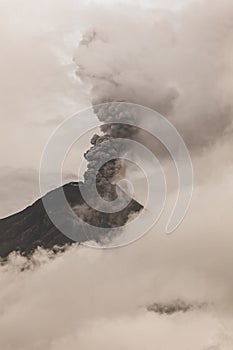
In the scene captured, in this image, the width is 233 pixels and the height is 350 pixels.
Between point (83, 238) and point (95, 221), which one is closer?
point (95, 221)

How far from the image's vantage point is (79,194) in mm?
135125

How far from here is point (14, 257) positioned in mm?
153250

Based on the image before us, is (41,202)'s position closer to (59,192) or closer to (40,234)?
(59,192)

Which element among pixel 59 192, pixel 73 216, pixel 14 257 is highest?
pixel 59 192

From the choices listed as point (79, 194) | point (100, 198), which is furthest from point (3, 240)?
point (100, 198)

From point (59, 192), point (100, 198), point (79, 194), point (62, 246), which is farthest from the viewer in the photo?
point (59, 192)

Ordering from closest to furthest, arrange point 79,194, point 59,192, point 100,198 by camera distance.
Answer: point 100,198 < point 79,194 < point 59,192

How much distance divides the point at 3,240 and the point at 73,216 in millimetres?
24248

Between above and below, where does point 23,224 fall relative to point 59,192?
below

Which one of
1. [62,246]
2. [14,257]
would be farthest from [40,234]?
[14,257]

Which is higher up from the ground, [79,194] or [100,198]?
[79,194]

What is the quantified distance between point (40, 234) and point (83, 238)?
1150 cm

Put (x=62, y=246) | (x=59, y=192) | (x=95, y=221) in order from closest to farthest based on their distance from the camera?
(x=95, y=221) < (x=62, y=246) < (x=59, y=192)

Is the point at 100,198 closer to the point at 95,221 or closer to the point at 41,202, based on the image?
the point at 95,221
